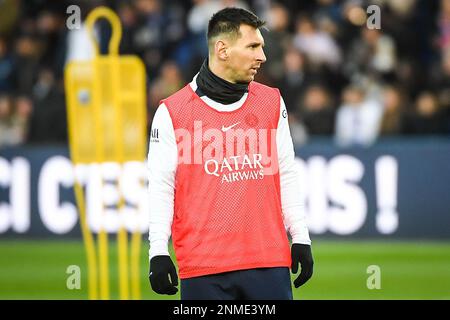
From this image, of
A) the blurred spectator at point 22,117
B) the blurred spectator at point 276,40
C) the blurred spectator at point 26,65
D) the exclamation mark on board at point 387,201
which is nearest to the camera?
the exclamation mark on board at point 387,201

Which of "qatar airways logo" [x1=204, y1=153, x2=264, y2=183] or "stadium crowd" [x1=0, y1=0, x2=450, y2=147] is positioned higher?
"stadium crowd" [x1=0, y1=0, x2=450, y2=147]

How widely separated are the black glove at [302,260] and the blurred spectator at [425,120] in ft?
34.3

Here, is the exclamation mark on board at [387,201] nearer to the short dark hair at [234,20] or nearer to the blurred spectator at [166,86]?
the blurred spectator at [166,86]

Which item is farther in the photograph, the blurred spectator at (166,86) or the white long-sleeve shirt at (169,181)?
the blurred spectator at (166,86)

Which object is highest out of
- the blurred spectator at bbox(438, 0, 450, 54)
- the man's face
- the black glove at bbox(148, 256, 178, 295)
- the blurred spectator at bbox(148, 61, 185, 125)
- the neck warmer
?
the blurred spectator at bbox(438, 0, 450, 54)

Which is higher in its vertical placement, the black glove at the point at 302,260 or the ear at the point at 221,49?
the ear at the point at 221,49

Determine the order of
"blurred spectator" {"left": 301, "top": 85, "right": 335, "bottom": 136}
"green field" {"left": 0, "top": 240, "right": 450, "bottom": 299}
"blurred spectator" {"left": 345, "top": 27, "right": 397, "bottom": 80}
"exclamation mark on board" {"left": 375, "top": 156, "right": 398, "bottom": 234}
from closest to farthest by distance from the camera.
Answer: "green field" {"left": 0, "top": 240, "right": 450, "bottom": 299} → "exclamation mark on board" {"left": 375, "top": 156, "right": 398, "bottom": 234} → "blurred spectator" {"left": 301, "top": 85, "right": 335, "bottom": 136} → "blurred spectator" {"left": 345, "top": 27, "right": 397, "bottom": 80}

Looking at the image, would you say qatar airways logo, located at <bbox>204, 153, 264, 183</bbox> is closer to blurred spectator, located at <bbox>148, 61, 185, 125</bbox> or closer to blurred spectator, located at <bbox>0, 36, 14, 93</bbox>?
blurred spectator, located at <bbox>148, 61, 185, 125</bbox>

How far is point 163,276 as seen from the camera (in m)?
6.96

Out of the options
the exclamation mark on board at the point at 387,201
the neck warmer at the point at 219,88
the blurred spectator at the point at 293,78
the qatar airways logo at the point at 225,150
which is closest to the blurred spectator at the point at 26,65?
the blurred spectator at the point at 293,78

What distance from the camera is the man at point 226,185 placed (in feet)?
23.0

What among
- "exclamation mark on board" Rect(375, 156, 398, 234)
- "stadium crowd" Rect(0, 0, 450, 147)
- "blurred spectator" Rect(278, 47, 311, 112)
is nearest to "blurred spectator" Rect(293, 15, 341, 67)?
"stadium crowd" Rect(0, 0, 450, 147)

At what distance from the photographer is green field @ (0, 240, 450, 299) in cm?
1292

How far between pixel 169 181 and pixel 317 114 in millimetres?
10851
